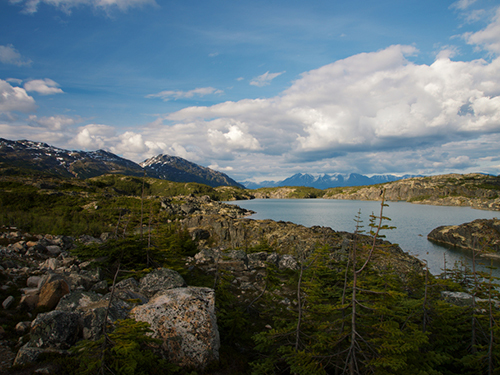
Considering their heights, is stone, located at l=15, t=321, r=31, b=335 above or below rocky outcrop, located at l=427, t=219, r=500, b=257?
above

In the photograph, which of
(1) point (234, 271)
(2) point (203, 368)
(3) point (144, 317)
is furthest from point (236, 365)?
(1) point (234, 271)

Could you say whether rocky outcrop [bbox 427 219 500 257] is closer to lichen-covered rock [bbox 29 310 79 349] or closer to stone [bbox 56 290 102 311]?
stone [bbox 56 290 102 311]

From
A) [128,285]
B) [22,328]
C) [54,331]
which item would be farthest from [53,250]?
[54,331]

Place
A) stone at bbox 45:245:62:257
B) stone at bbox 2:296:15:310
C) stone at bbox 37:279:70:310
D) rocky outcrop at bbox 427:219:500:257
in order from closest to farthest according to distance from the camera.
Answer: stone at bbox 2:296:15:310, stone at bbox 37:279:70:310, stone at bbox 45:245:62:257, rocky outcrop at bbox 427:219:500:257

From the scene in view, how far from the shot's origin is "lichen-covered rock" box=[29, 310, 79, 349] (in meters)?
6.48

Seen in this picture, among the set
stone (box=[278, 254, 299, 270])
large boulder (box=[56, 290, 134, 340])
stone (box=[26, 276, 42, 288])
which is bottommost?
stone (box=[278, 254, 299, 270])

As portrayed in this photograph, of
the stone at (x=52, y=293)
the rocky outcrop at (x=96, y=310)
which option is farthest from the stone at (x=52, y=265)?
the stone at (x=52, y=293)

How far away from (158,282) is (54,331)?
13.3 ft

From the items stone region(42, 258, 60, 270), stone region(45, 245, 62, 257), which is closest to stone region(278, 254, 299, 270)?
stone region(42, 258, 60, 270)

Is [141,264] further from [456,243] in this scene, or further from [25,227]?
[456,243]

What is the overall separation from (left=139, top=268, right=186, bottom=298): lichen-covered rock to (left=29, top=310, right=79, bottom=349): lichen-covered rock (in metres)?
3.13

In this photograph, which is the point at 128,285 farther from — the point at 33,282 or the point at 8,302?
the point at 33,282

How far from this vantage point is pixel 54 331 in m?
6.64

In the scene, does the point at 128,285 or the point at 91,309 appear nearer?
the point at 91,309
